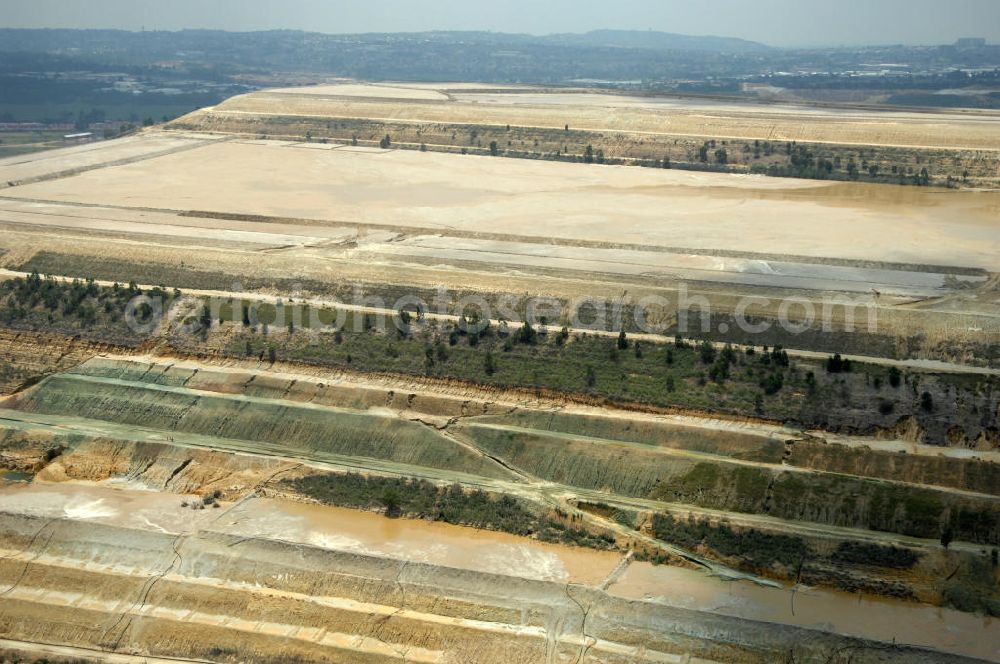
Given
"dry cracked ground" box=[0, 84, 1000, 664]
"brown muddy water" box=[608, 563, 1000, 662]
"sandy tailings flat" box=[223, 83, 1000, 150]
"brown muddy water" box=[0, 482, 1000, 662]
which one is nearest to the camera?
"brown muddy water" box=[608, 563, 1000, 662]

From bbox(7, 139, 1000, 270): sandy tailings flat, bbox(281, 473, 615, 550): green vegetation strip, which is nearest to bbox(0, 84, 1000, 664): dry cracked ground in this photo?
bbox(281, 473, 615, 550): green vegetation strip

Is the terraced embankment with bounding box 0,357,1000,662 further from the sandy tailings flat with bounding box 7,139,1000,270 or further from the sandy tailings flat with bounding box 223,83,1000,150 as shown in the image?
the sandy tailings flat with bounding box 223,83,1000,150

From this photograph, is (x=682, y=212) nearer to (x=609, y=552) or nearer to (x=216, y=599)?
(x=609, y=552)

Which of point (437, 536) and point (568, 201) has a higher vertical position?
point (568, 201)

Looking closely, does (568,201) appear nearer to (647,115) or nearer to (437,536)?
(647,115)

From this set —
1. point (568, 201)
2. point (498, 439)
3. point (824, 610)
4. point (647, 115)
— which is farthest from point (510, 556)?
point (647, 115)

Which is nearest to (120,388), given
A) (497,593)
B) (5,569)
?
(5,569)

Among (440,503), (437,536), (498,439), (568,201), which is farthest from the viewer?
(568,201)
